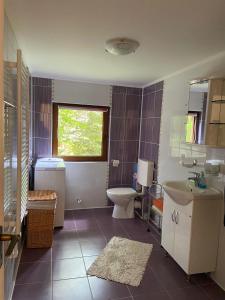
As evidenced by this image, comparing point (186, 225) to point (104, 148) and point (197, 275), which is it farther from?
point (104, 148)

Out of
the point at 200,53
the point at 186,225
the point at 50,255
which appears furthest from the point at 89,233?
the point at 200,53

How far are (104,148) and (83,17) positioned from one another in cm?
250

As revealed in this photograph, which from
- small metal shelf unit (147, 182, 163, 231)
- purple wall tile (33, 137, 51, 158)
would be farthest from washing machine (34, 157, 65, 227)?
small metal shelf unit (147, 182, 163, 231)

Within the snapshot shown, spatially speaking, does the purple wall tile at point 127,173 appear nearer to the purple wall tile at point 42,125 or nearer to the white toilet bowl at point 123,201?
the white toilet bowl at point 123,201

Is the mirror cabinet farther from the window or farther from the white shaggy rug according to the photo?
the window

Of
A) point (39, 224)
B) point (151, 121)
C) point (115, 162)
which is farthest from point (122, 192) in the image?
point (39, 224)

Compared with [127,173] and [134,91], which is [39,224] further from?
[134,91]

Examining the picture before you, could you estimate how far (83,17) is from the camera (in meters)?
1.61

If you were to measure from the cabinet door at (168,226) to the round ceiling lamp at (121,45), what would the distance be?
158 centimetres

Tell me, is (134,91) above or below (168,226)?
above

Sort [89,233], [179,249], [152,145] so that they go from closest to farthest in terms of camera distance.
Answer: [179,249], [89,233], [152,145]

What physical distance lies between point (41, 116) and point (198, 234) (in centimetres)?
273

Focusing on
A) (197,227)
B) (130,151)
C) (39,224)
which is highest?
(130,151)

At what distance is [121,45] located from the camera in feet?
6.59
